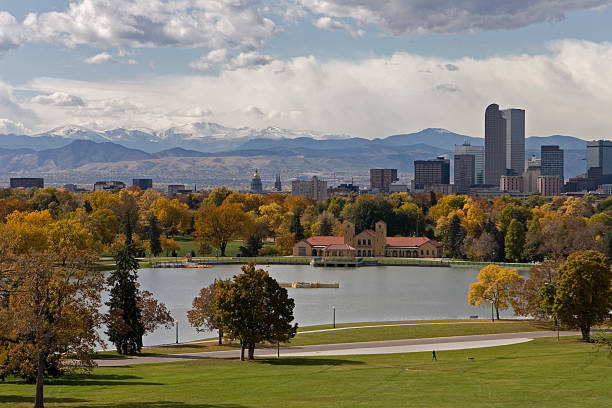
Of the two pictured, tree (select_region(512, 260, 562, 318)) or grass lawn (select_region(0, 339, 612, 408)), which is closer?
grass lawn (select_region(0, 339, 612, 408))

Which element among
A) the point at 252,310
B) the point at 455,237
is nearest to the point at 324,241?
the point at 455,237

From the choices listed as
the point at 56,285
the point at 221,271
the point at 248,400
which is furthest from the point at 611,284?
the point at 221,271

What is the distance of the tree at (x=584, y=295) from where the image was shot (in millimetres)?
45625

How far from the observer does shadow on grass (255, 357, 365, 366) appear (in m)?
37.7

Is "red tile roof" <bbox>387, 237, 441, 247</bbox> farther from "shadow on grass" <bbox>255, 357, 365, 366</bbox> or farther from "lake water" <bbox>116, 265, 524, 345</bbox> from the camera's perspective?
"shadow on grass" <bbox>255, 357, 365, 366</bbox>

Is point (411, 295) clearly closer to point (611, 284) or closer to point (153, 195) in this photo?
point (611, 284)

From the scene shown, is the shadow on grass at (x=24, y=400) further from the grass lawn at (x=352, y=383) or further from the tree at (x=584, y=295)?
the tree at (x=584, y=295)

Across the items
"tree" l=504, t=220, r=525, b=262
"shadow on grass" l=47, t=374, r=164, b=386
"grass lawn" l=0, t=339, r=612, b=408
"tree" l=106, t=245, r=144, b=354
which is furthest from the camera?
"tree" l=504, t=220, r=525, b=262

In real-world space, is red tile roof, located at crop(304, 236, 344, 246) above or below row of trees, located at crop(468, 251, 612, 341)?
above

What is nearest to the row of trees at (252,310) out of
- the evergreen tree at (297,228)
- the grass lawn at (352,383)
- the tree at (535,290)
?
the grass lawn at (352,383)

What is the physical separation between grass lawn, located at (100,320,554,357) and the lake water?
626cm

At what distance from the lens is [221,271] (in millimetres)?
104875

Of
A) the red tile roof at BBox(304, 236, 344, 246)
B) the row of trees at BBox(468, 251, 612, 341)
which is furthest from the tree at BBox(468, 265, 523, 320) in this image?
the red tile roof at BBox(304, 236, 344, 246)

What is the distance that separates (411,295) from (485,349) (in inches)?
1433
